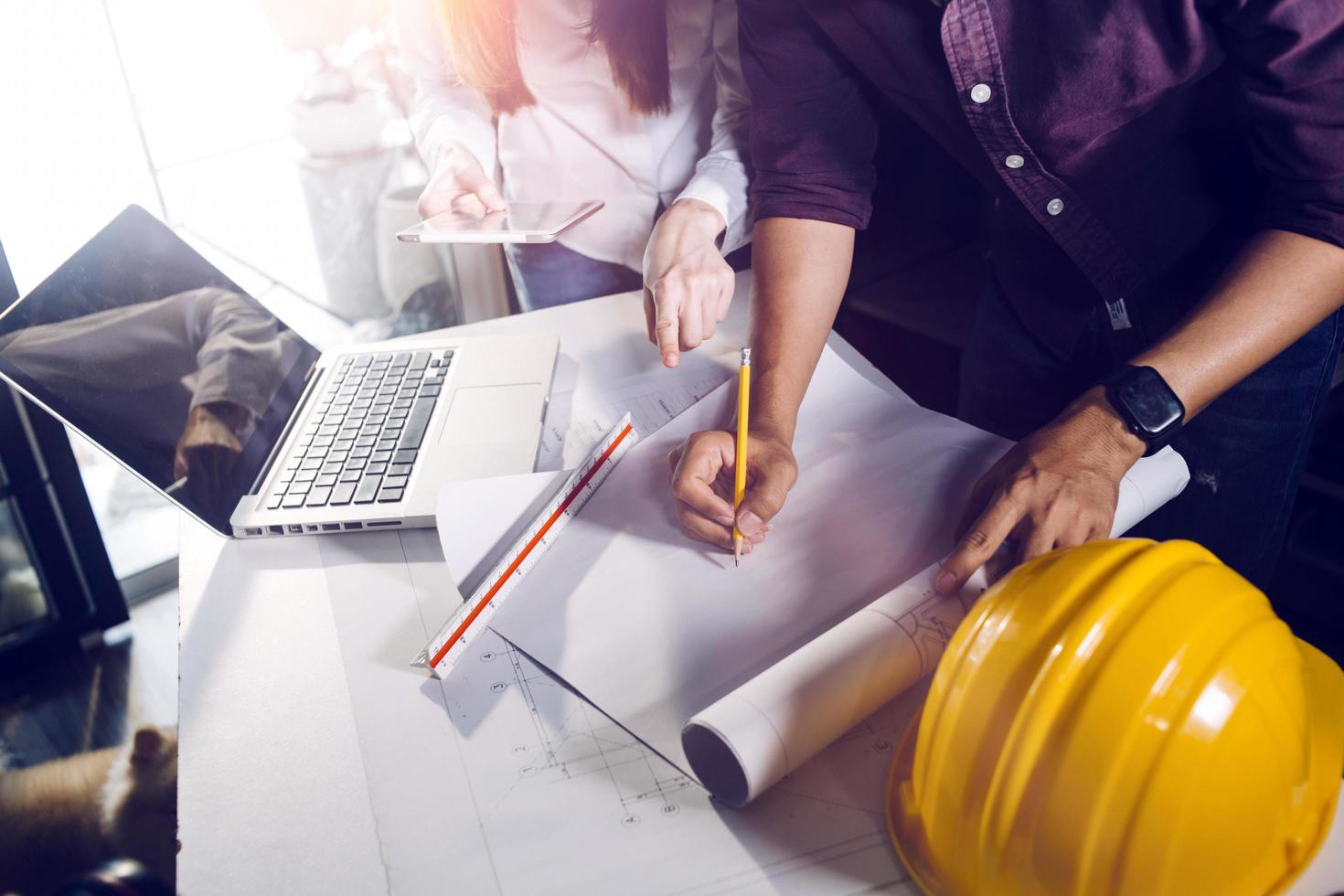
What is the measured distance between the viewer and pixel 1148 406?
678mm

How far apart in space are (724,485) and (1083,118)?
0.42 metres

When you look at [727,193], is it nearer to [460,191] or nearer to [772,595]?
[460,191]

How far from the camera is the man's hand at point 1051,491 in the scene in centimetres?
62

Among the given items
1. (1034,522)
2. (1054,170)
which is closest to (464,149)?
(1054,170)

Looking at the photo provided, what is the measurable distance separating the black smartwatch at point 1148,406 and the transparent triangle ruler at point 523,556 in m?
0.40

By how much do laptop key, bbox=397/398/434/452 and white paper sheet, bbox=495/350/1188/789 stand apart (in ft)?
0.67

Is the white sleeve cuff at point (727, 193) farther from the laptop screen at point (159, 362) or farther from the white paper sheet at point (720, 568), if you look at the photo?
the laptop screen at point (159, 362)

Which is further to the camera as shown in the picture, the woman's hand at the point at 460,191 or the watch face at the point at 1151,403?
the woman's hand at the point at 460,191

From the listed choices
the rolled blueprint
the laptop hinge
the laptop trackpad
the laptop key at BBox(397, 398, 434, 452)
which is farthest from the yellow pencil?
the laptop hinge

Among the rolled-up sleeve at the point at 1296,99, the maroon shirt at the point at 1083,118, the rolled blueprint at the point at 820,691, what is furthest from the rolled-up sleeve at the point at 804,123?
the rolled blueprint at the point at 820,691

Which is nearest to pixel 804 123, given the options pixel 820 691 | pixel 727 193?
pixel 727 193

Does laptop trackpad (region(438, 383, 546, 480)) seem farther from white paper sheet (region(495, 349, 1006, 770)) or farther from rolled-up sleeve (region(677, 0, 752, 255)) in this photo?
rolled-up sleeve (region(677, 0, 752, 255))

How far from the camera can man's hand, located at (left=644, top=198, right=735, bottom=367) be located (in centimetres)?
86

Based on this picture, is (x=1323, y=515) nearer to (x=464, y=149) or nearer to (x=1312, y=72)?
(x=1312, y=72)
